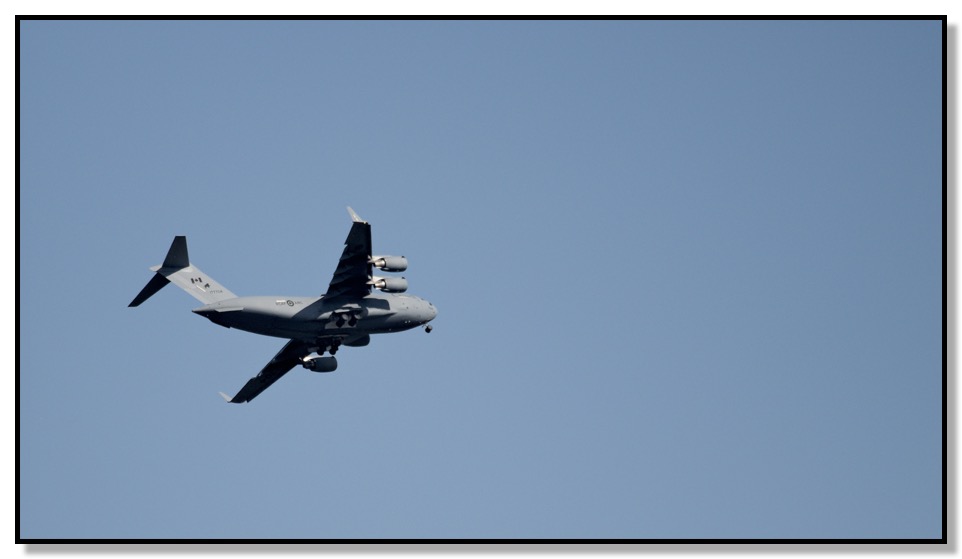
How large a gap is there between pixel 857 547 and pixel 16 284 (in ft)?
67.6

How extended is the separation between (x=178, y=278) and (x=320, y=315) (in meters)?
5.19

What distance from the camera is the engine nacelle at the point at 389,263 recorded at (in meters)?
50.1

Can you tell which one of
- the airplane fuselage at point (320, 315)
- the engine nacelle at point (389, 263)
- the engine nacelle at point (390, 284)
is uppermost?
the engine nacelle at point (389, 263)

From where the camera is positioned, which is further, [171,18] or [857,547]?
[171,18]

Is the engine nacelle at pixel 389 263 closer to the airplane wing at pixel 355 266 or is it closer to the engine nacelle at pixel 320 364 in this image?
the airplane wing at pixel 355 266

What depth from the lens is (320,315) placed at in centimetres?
5006

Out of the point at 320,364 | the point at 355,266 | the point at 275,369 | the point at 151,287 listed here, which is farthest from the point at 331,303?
the point at 275,369

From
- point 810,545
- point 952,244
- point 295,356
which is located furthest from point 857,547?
point 295,356

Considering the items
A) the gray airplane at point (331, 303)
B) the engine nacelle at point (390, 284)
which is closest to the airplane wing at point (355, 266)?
the gray airplane at point (331, 303)

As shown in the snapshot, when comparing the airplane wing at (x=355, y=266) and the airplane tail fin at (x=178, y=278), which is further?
the airplane tail fin at (x=178, y=278)

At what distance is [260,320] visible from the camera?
160 ft

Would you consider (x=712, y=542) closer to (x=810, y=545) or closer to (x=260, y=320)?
(x=810, y=545)

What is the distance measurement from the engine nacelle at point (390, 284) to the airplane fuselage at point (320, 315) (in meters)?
0.79

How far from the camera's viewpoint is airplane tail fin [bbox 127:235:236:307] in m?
50.5
